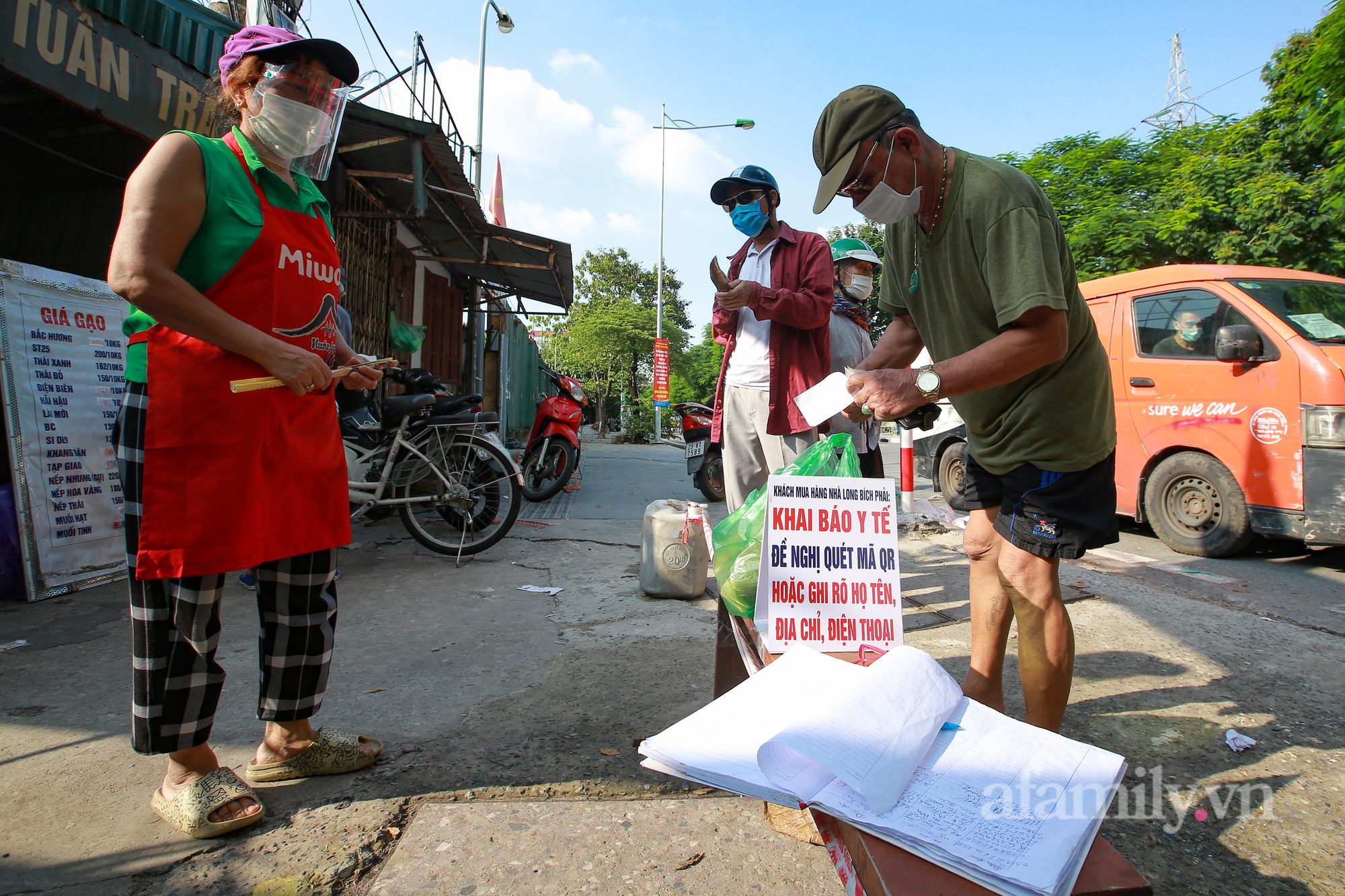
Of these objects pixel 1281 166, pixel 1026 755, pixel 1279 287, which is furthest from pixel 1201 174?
pixel 1026 755

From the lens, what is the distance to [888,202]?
183 cm

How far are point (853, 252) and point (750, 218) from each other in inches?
54.4

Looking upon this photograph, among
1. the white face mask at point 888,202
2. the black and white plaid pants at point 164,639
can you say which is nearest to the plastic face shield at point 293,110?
the black and white plaid pants at point 164,639

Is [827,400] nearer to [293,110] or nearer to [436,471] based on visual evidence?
[293,110]

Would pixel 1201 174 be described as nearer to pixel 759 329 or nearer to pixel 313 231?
pixel 759 329

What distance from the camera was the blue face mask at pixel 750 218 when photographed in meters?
3.09

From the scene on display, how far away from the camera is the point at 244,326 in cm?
162

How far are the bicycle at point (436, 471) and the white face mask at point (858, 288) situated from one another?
2284 millimetres

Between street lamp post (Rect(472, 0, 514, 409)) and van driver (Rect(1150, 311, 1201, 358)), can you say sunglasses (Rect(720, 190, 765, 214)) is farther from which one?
street lamp post (Rect(472, 0, 514, 409))

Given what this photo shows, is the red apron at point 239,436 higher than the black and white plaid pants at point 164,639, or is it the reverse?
the red apron at point 239,436

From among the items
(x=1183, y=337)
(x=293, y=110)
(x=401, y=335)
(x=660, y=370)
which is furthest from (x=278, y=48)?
(x=660, y=370)

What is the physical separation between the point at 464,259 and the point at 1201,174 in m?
9.72

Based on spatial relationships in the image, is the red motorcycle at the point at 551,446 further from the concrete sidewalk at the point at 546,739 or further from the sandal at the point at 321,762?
the sandal at the point at 321,762

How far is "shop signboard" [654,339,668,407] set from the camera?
21.6 metres
